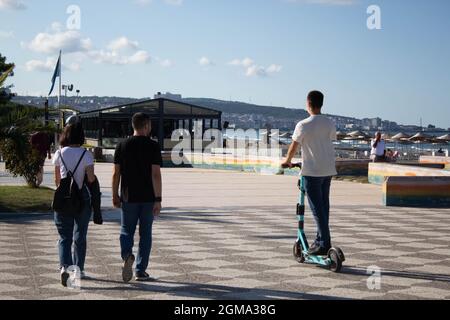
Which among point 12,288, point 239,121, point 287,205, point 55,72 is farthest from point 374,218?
point 239,121

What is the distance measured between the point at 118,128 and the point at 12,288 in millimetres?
37493

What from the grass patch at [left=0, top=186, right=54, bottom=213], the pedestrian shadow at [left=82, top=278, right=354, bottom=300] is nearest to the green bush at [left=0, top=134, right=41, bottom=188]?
the grass patch at [left=0, top=186, right=54, bottom=213]

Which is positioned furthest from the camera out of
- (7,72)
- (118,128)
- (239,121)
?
(239,121)

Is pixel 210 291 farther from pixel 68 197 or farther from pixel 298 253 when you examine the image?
pixel 298 253

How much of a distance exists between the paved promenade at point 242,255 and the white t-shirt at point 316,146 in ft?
3.47

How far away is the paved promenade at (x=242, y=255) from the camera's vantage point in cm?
627

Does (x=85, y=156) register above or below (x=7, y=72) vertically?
below

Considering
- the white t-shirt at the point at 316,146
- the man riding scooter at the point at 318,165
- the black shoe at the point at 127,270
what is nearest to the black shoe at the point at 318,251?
the man riding scooter at the point at 318,165

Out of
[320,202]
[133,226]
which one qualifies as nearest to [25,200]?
[133,226]

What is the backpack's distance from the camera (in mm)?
6566
